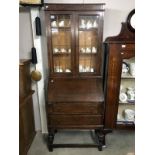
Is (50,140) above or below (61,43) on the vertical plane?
below

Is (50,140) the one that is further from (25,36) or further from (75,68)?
(25,36)

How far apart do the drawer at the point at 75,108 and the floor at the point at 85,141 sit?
0.57 meters

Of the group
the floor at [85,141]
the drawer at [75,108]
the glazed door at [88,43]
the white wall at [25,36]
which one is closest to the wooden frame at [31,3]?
the white wall at [25,36]

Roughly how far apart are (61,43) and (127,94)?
1.20 m

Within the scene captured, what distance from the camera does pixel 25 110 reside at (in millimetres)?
2293

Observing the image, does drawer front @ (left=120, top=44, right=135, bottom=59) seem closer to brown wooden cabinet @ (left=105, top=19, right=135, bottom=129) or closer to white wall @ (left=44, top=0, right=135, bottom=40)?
brown wooden cabinet @ (left=105, top=19, right=135, bottom=129)

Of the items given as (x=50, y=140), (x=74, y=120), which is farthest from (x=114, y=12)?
(x=50, y=140)

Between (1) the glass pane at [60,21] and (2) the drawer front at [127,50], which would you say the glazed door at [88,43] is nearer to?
(1) the glass pane at [60,21]

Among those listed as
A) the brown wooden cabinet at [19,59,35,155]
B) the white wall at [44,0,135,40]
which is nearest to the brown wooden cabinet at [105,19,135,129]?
the white wall at [44,0,135,40]

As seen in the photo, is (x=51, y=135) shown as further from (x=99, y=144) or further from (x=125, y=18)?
(x=125, y=18)

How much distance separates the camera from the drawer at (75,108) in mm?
2139

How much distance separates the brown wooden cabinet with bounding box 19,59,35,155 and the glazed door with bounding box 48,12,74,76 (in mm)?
383

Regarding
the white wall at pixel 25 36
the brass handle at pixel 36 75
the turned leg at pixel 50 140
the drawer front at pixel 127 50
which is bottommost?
the turned leg at pixel 50 140
